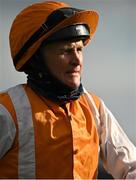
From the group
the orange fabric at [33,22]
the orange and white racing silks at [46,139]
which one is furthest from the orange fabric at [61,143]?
the orange fabric at [33,22]

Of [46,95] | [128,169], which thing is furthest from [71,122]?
[128,169]

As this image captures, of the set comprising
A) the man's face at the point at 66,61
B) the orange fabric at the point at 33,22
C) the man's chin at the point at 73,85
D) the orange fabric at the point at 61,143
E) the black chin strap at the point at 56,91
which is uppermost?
the orange fabric at the point at 33,22

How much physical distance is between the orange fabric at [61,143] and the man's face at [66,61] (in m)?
0.09

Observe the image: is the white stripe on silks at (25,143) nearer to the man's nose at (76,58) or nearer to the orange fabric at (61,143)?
the orange fabric at (61,143)

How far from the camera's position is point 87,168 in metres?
1.65

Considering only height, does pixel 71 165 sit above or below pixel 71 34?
A: below

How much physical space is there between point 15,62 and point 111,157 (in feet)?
1.35

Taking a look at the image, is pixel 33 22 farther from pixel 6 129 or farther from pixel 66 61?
pixel 6 129

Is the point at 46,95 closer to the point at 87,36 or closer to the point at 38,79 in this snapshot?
the point at 38,79

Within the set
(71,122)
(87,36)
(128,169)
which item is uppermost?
(87,36)

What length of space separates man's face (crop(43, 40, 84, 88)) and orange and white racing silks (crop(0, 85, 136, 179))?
9 cm

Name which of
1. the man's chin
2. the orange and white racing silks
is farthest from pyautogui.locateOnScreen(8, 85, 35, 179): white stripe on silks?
the man's chin

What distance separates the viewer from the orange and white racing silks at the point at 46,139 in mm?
1579

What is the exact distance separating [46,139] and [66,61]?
229 mm
